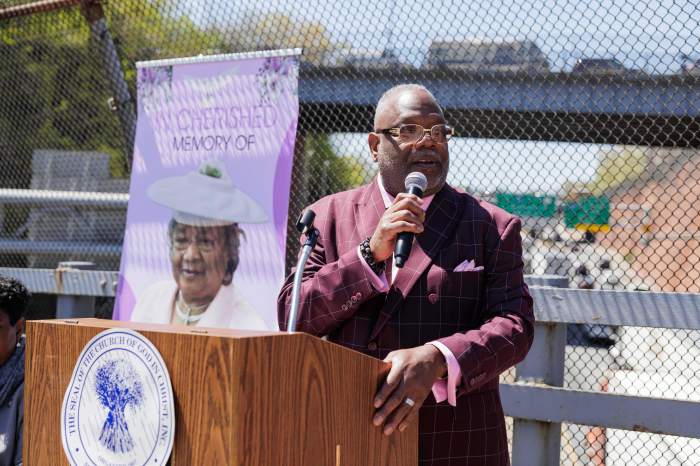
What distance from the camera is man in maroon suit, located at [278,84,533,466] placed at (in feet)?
7.85

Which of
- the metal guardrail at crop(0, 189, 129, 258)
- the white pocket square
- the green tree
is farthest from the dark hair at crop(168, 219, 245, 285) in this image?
the white pocket square

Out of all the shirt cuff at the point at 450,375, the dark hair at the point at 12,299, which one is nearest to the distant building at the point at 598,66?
the shirt cuff at the point at 450,375

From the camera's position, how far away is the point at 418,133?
2.62 m

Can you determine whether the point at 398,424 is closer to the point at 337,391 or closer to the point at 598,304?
the point at 337,391

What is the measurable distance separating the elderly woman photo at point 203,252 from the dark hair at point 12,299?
1263mm

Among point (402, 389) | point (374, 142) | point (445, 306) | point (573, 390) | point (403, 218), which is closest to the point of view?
point (402, 389)

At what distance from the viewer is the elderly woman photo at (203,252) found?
4.66 m

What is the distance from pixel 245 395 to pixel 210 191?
322 cm

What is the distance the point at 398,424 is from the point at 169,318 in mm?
3004

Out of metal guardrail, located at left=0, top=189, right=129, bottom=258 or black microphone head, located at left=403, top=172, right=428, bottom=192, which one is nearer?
black microphone head, located at left=403, top=172, right=428, bottom=192

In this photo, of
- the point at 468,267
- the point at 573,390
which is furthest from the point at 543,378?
the point at 468,267

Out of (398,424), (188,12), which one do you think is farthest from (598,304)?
(188,12)

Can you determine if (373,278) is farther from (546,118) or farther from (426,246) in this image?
(546,118)

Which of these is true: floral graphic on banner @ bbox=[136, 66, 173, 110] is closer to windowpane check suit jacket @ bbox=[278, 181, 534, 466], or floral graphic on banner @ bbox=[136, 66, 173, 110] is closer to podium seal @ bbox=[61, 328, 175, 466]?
windowpane check suit jacket @ bbox=[278, 181, 534, 466]
